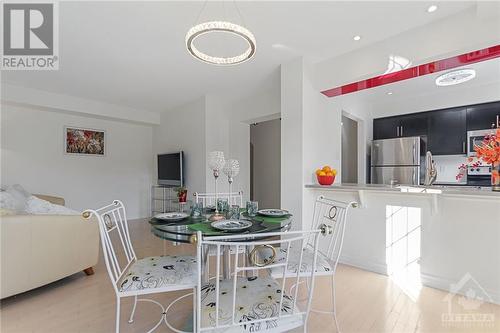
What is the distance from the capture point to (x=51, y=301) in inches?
80.7

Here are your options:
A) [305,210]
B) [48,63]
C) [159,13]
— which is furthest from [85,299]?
[48,63]

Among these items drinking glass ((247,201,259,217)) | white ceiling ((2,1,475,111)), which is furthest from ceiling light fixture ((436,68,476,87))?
drinking glass ((247,201,259,217))

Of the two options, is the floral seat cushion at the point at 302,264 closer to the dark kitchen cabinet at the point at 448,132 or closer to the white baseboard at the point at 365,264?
the white baseboard at the point at 365,264

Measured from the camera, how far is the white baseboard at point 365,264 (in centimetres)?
252

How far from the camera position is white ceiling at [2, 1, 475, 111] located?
6.63ft

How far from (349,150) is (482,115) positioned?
7.04 feet

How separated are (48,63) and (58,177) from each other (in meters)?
2.42

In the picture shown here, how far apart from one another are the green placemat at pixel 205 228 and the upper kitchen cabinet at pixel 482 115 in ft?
14.9

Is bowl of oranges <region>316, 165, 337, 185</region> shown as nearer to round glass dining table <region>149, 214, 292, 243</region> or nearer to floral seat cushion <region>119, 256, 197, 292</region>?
round glass dining table <region>149, 214, 292, 243</region>

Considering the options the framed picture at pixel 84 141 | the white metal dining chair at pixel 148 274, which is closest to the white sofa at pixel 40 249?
the white metal dining chair at pixel 148 274

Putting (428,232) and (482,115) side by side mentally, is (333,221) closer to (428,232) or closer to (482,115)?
(428,232)

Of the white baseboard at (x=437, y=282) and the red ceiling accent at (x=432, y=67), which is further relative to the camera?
the red ceiling accent at (x=432, y=67)

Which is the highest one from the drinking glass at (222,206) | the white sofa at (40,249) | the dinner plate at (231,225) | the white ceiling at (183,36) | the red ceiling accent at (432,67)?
the white ceiling at (183,36)

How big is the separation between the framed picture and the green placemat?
4.50 metres
